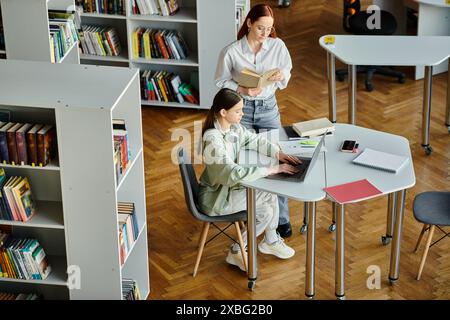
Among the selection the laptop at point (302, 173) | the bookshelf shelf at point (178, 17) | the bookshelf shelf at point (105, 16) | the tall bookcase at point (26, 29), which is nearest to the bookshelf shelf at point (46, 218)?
the laptop at point (302, 173)

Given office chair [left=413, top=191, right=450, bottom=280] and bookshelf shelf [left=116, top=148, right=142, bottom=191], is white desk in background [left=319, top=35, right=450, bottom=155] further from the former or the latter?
bookshelf shelf [left=116, top=148, right=142, bottom=191]

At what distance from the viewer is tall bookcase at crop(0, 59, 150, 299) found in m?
4.86

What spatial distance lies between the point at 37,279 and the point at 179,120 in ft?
10.1

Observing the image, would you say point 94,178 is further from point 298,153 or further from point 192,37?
point 192,37

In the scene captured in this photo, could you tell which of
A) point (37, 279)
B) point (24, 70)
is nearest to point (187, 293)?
point (37, 279)

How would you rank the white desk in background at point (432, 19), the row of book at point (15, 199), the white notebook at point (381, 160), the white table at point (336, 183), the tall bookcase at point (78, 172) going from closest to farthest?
the tall bookcase at point (78, 172) → the row of book at point (15, 199) → the white table at point (336, 183) → the white notebook at point (381, 160) → the white desk in background at point (432, 19)

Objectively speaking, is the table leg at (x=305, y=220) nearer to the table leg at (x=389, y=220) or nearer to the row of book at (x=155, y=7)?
the table leg at (x=389, y=220)

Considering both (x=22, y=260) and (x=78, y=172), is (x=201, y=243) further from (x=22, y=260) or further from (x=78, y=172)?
(x=78, y=172)

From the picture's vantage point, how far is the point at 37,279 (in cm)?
536

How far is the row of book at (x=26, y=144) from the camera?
4.98 metres

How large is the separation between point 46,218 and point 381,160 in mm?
1984

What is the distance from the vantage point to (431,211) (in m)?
5.83

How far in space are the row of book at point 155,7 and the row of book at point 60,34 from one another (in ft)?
4.18

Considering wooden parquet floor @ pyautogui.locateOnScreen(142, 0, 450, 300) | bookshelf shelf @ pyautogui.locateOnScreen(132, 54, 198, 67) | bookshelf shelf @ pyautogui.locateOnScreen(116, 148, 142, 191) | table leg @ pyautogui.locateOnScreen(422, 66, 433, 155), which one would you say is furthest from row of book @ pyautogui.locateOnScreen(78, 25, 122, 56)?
bookshelf shelf @ pyautogui.locateOnScreen(116, 148, 142, 191)
